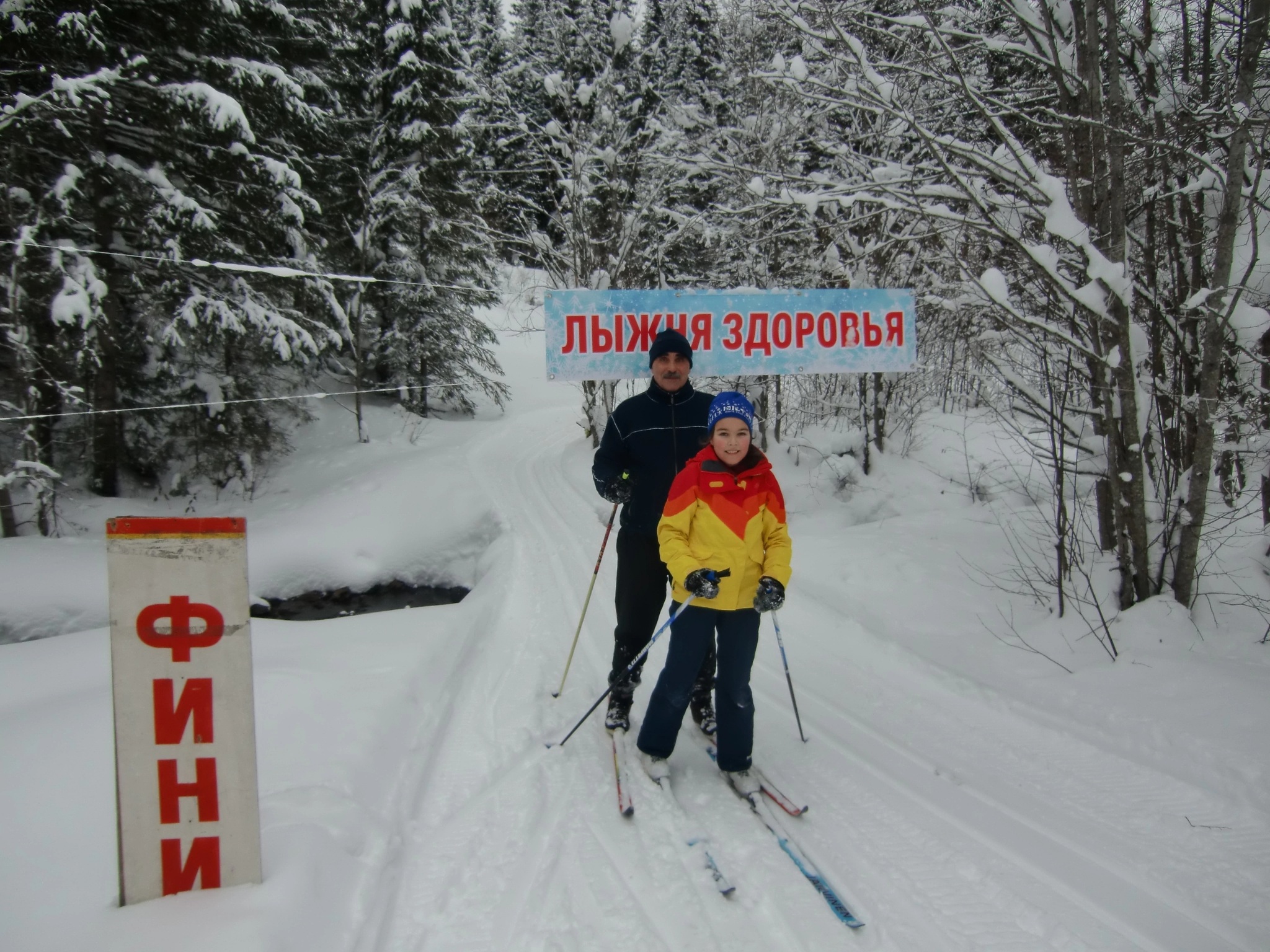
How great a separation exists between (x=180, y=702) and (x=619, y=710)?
2.12 metres

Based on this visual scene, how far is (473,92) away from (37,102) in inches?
430

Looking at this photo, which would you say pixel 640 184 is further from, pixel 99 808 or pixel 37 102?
pixel 99 808

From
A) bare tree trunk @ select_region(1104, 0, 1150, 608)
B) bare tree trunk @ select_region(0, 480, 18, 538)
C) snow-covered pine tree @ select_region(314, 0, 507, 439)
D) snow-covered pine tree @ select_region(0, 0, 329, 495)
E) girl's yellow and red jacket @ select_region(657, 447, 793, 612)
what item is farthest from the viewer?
snow-covered pine tree @ select_region(314, 0, 507, 439)

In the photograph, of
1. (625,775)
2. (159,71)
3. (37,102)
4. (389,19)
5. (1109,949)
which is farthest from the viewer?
(389,19)

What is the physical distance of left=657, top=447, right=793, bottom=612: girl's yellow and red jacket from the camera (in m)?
3.04

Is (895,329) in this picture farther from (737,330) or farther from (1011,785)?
(1011,785)

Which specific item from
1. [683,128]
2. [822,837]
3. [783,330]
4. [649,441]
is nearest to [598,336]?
[783,330]

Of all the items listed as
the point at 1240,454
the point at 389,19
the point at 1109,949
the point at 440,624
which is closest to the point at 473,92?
the point at 389,19

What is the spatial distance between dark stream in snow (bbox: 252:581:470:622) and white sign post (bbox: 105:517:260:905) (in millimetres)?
5024

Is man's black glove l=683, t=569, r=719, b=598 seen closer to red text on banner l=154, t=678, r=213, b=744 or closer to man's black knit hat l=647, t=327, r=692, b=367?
man's black knit hat l=647, t=327, r=692, b=367

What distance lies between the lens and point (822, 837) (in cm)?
279

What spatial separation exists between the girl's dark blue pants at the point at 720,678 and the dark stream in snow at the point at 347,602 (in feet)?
14.6

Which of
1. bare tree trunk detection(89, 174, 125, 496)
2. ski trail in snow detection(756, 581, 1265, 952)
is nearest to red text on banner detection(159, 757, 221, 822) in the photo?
ski trail in snow detection(756, 581, 1265, 952)

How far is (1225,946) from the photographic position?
2199 mm
